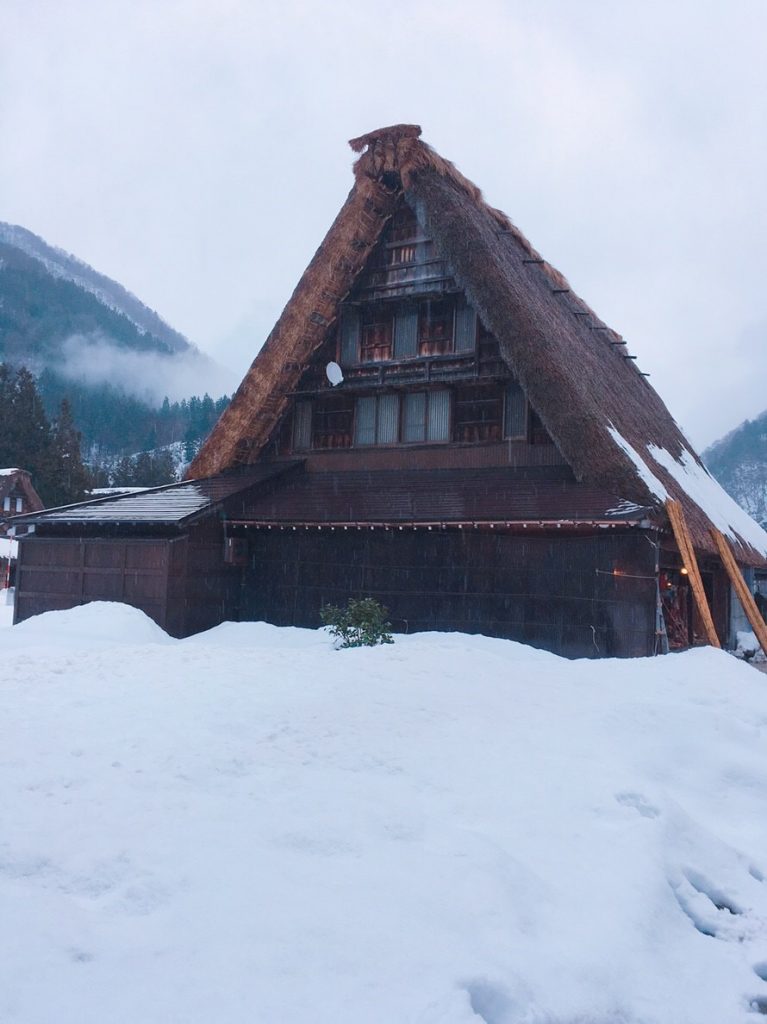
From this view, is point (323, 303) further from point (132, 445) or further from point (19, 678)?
point (132, 445)

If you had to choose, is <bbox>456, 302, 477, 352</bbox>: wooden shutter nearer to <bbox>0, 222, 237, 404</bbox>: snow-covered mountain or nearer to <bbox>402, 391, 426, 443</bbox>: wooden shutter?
<bbox>402, 391, 426, 443</bbox>: wooden shutter

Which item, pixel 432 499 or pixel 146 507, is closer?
pixel 432 499

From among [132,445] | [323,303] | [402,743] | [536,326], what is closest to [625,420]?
[536,326]

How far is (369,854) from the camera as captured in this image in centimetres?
384

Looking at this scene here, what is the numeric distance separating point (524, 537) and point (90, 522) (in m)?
7.03

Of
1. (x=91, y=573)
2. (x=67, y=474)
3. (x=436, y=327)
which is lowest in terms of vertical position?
(x=91, y=573)

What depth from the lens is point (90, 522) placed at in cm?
1313

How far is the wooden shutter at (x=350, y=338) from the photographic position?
14.6 metres

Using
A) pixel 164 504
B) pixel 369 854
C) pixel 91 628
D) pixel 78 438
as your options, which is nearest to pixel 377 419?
pixel 164 504

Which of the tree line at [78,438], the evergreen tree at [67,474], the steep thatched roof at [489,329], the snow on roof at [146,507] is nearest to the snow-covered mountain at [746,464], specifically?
the tree line at [78,438]

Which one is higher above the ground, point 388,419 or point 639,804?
point 388,419

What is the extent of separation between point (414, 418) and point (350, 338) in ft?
6.61

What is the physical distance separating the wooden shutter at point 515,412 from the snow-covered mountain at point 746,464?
72052 mm

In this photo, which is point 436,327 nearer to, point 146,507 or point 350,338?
point 350,338
